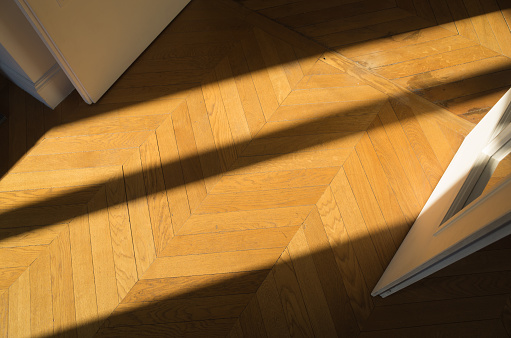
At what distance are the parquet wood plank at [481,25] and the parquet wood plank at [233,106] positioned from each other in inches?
51.7

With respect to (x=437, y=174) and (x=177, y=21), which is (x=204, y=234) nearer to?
(x=437, y=174)

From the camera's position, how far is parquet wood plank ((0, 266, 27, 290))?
1492mm

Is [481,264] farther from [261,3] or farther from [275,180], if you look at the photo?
[261,3]

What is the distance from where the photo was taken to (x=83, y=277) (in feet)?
4.94

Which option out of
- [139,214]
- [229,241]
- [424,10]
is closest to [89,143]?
[139,214]

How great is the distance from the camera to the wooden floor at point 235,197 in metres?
1.46

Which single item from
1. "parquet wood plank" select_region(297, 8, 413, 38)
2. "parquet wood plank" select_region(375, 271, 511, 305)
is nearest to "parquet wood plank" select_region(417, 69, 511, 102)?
"parquet wood plank" select_region(297, 8, 413, 38)

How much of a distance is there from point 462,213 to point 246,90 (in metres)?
1.13

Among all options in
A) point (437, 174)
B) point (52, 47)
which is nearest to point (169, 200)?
point (52, 47)

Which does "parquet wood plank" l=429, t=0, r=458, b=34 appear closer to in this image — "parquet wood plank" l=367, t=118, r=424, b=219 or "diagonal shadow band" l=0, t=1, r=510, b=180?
"diagonal shadow band" l=0, t=1, r=510, b=180

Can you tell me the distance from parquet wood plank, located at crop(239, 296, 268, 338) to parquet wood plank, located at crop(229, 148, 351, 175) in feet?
1.79

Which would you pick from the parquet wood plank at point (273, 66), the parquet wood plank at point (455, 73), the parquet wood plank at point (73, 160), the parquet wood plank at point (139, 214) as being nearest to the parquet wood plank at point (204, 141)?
the parquet wood plank at point (139, 214)

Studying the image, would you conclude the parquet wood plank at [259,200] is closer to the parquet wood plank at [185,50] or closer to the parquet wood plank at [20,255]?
the parquet wood plank at [20,255]

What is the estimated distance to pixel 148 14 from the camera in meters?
1.90
